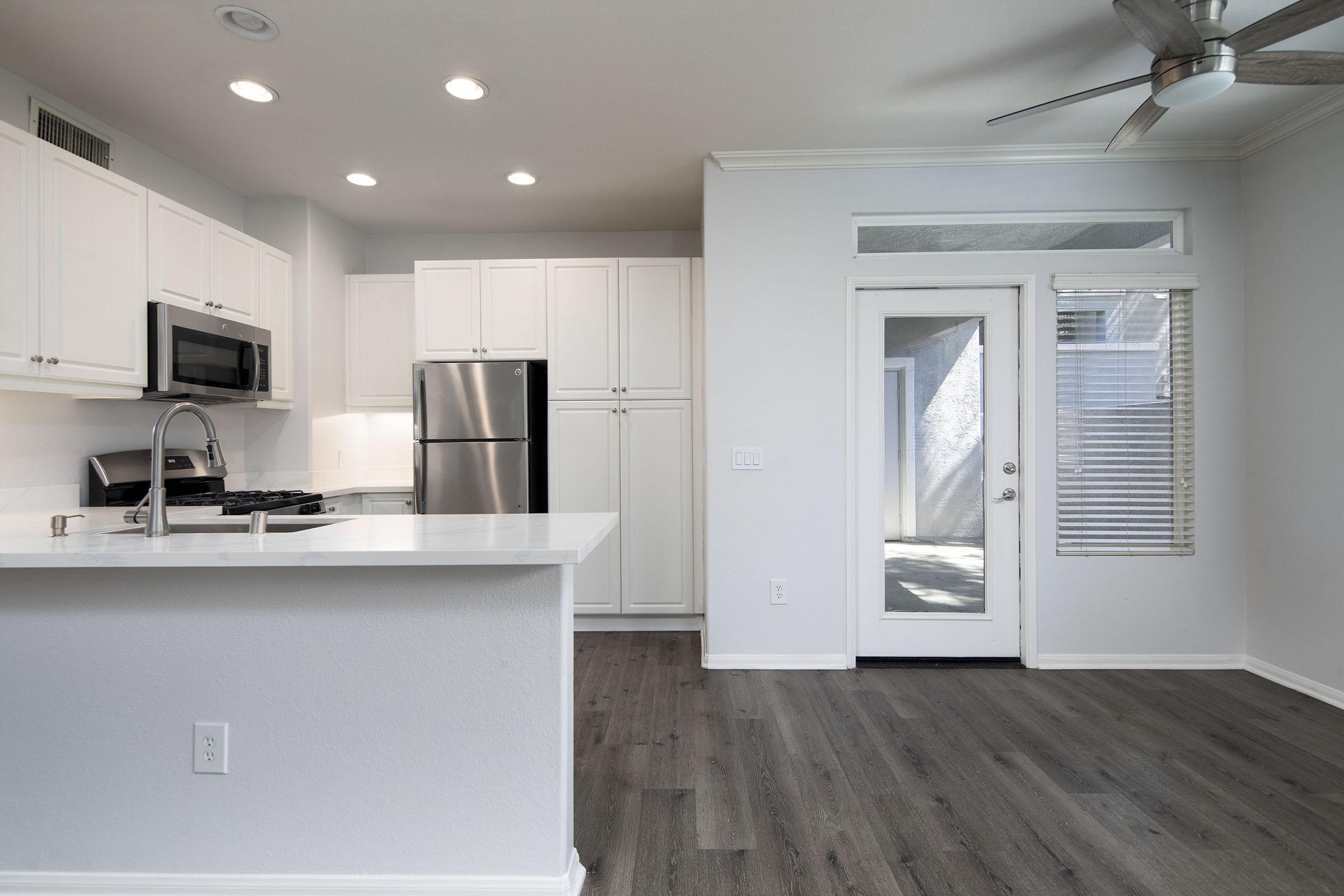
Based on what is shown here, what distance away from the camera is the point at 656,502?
12.8 ft

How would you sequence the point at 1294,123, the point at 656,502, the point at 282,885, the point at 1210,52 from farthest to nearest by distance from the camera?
the point at 656,502 → the point at 1294,123 → the point at 1210,52 → the point at 282,885

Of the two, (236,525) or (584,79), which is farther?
(584,79)

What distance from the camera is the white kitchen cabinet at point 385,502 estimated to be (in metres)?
4.01

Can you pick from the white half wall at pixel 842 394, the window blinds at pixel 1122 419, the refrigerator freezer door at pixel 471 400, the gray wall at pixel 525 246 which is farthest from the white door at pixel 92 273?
the window blinds at pixel 1122 419

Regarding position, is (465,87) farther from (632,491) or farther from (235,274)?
(632,491)

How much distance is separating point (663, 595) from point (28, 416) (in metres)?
3.04

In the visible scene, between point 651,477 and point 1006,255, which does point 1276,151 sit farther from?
point 651,477

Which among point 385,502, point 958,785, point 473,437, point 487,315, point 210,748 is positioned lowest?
point 958,785

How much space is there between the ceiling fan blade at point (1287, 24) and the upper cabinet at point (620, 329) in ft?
8.32

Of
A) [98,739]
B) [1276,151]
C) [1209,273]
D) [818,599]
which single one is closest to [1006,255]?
[1209,273]

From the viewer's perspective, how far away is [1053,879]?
5.51 ft

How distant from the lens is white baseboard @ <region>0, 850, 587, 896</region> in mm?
1603

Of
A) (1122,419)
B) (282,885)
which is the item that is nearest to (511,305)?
(282,885)

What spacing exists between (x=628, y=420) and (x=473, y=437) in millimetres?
918
